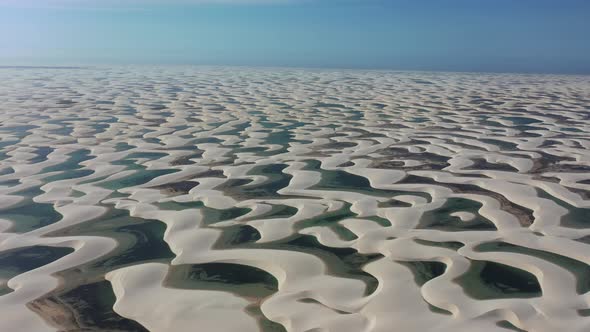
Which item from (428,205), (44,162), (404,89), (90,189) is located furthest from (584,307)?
(404,89)

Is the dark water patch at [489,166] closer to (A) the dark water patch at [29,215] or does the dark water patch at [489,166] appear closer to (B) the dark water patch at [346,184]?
(B) the dark water patch at [346,184]

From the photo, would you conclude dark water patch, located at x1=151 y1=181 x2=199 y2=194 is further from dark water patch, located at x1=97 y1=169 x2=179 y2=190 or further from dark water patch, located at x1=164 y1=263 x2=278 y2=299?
dark water patch, located at x1=164 y1=263 x2=278 y2=299

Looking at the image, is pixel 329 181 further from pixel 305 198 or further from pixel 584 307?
pixel 584 307

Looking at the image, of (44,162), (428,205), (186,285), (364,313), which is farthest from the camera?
(44,162)

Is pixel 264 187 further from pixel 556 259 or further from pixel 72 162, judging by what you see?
pixel 556 259

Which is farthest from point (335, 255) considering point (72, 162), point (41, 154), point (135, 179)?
point (41, 154)

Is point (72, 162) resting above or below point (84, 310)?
below

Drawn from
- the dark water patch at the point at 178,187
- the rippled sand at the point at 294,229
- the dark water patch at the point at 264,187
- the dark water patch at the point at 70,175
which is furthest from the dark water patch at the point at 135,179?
the dark water patch at the point at 264,187

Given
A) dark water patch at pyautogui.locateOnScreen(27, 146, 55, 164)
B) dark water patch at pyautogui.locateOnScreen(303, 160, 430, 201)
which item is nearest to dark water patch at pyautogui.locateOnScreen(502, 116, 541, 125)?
dark water patch at pyautogui.locateOnScreen(303, 160, 430, 201)

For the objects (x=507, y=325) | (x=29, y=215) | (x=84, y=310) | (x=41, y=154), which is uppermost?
(x=507, y=325)
